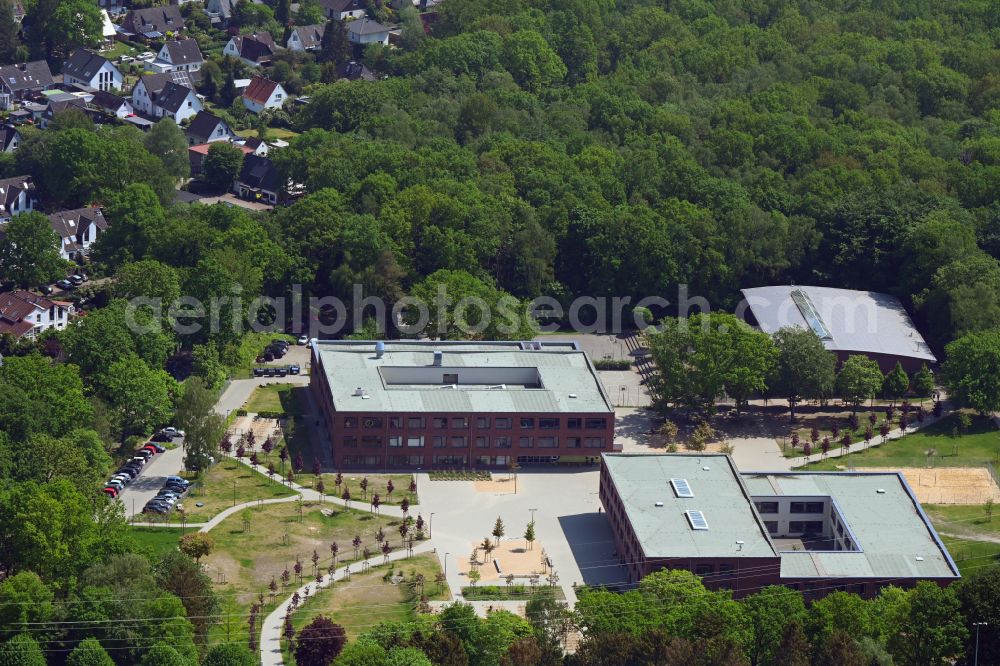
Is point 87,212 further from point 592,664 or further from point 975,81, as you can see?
point 975,81

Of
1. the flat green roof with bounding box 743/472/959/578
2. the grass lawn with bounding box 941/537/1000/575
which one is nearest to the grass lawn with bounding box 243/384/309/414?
the flat green roof with bounding box 743/472/959/578

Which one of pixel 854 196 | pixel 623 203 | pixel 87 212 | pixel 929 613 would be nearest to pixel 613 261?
pixel 623 203

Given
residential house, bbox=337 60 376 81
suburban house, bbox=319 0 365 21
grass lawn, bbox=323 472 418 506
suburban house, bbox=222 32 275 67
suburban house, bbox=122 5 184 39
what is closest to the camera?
grass lawn, bbox=323 472 418 506

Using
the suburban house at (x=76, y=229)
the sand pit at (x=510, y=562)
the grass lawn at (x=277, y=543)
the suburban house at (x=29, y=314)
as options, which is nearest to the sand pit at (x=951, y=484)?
the sand pit at (x=510, y=562)

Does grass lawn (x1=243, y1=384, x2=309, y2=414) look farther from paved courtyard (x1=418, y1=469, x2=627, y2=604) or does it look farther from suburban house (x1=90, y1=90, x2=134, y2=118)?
suburban house (x1=90, y1=90, x2=134, y2=118)

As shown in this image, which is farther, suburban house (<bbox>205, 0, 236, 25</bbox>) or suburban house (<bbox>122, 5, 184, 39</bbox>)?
suburban house (<bbox>205, 0, 236, 25</bbox>)

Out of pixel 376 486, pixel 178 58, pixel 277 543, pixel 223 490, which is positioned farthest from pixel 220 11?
pixel 277 543
